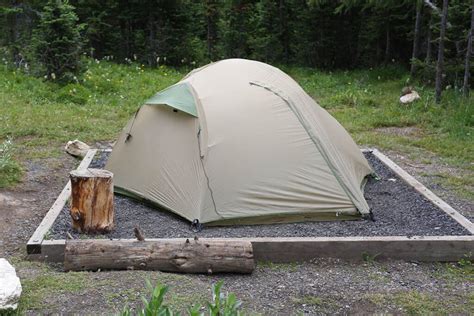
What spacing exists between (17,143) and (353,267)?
583 centimetres

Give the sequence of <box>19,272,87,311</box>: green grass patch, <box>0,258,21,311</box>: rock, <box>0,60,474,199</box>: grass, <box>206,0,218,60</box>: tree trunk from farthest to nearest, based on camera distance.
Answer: <box>206,0,218,60</box>: tree trunk
<box>0,60,474,199</box>: grass
<box>19,272,87,311</box>: green grass patch
<box>0,258,21,311</box>: rock

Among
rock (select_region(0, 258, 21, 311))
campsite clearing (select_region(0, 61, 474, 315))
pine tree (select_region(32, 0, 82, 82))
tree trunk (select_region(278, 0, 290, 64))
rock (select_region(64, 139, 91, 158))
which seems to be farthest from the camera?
tree trunk (select_region(278, 0, 290, 64))

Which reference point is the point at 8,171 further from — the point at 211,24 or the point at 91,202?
the point at 211,24

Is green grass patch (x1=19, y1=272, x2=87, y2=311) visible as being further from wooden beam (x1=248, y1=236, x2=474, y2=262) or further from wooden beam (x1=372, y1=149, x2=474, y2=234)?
wooden beam (x1=372, y1=149, x2=474, y2=234)

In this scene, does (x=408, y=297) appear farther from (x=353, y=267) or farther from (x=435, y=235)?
(x=435, y=235)

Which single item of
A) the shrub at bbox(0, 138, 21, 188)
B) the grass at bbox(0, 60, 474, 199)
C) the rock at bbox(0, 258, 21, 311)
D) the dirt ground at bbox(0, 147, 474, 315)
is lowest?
the grass at bbox(0, 60, 474, 199)

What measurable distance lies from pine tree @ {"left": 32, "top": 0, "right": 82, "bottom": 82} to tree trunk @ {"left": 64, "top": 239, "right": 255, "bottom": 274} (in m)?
8.23

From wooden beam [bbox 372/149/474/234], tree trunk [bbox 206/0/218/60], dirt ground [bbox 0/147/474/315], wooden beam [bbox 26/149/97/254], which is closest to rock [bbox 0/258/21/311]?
dirt ground [bbox 0/147/474/315]

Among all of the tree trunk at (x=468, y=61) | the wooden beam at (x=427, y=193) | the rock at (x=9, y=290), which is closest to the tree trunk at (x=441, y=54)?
the tree trunk at (x=468, y=61)

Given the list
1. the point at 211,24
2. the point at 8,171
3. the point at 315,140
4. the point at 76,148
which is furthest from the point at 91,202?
the point at 211,24

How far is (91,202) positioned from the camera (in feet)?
17.5

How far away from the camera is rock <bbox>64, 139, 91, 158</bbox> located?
8469 mm

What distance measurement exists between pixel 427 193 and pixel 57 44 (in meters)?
8.47

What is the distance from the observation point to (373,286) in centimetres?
452
